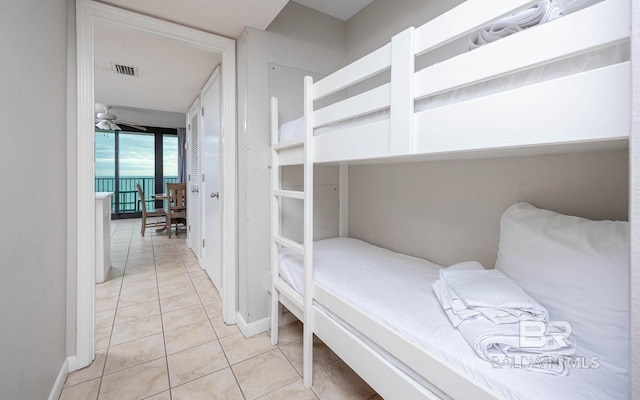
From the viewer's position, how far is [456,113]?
77cm

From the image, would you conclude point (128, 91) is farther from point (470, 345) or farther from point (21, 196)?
point (470, 345)

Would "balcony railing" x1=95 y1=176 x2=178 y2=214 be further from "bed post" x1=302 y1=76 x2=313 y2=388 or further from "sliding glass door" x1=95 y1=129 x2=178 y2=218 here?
"bed post" x1=302 y1=76 x2=313 y2=388

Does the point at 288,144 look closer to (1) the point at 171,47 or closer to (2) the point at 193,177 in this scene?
(1) the point at 171,47

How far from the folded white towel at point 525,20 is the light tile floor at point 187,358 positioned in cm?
163

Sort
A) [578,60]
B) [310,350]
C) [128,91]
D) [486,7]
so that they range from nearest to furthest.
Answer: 1. [578,60]
2. [486,7]
3. [310,350]
4. [128,91]

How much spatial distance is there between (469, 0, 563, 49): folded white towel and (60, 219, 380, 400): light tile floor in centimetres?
163

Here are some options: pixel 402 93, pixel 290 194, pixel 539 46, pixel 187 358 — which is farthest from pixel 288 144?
pixel 187 358

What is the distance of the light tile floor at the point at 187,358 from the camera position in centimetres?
140

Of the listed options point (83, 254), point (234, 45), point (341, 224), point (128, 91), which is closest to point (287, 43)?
point (234, 45)

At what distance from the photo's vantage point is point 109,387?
1430 millimetres

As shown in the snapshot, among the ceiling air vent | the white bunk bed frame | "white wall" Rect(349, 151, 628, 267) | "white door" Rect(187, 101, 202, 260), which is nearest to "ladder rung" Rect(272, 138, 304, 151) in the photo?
the white bunk bed frame

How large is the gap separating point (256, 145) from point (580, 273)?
1.78m

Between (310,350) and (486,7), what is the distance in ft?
5.10

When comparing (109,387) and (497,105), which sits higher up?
(497,105)
